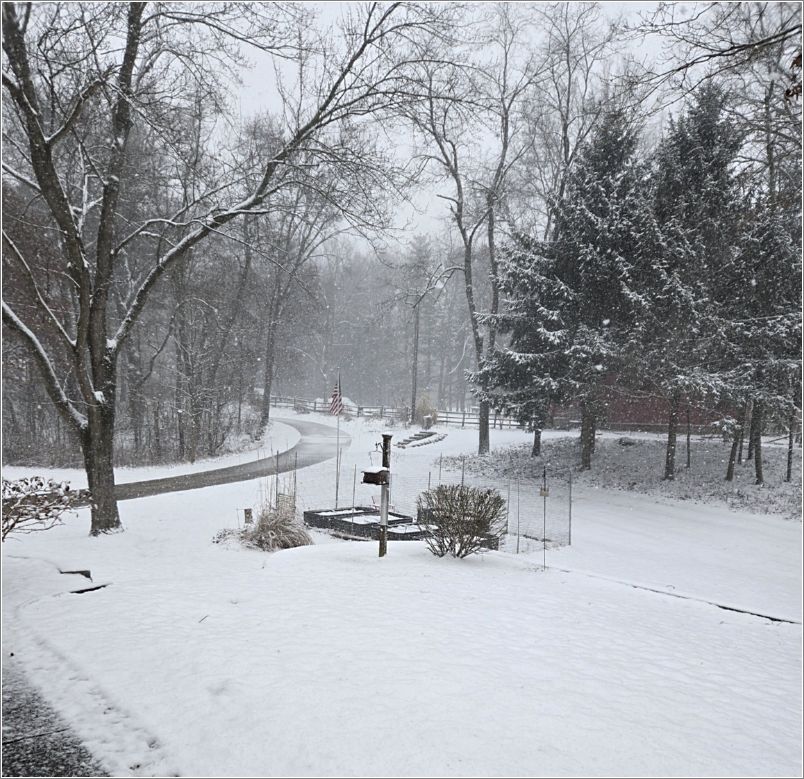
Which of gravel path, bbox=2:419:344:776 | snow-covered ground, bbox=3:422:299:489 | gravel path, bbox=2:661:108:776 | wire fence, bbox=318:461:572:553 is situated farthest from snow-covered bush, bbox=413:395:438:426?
gravel path, bbox=2:661:108:776

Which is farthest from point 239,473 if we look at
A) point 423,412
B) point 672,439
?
point 423,412

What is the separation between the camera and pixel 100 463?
9.09 metres

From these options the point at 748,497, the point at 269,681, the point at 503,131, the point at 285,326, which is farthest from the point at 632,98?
the point at 285,326

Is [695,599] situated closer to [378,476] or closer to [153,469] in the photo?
[378,476]

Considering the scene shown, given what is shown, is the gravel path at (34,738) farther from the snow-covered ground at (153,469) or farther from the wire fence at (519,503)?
the snow-covered ground at (153,469)

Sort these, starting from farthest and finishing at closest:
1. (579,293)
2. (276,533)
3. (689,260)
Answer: (579,293)
(689,260)
(276,533)

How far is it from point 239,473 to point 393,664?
591 inches

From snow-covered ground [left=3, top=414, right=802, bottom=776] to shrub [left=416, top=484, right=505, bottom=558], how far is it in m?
0.32

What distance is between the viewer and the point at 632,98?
196 inches

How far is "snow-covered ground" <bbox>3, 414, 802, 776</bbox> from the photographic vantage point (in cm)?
318

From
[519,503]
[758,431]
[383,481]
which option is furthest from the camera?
[758,431]

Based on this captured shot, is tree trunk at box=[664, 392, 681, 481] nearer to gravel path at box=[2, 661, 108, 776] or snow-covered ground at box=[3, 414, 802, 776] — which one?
snow-covered ground at box=[3, 414, 802, 776]

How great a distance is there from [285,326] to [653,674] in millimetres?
31218

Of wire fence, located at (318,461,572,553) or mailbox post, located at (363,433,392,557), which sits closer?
mailbox post, located at (363,433,392,557)
